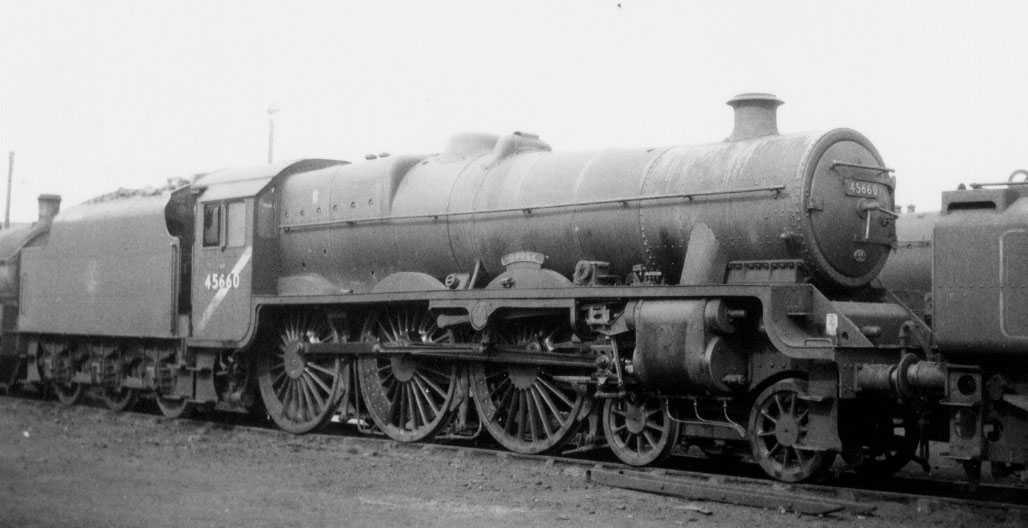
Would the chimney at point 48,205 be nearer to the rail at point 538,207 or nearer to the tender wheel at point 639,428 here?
the rail at point 538,207

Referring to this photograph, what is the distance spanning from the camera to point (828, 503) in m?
8.78

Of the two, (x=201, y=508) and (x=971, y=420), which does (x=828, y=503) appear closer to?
(x=971, y=420)

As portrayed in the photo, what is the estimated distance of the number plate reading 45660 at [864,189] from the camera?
33.7 ft

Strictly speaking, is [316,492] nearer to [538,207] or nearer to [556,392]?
[556,392]

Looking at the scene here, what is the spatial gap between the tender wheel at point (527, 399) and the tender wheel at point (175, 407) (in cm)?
586

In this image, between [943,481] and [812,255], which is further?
[943,481]

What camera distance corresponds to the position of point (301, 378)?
574 inches

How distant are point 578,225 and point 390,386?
3810 millimetres

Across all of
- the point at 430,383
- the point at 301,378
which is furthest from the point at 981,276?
the point at 301,378

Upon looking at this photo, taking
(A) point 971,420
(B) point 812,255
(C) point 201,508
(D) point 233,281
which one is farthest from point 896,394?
(D) point 233,281

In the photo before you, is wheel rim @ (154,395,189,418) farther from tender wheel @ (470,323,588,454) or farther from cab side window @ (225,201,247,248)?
tender wheel @ (470,323,588,454)

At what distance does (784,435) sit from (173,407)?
1034cm

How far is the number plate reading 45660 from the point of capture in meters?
10.3

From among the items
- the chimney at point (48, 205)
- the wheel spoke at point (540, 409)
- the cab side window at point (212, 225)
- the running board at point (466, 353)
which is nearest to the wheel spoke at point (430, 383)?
the running board at point (466, 353)
